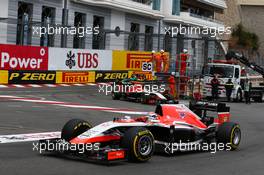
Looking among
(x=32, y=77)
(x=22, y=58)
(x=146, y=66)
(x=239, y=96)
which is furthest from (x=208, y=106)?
(x=146, y=66)

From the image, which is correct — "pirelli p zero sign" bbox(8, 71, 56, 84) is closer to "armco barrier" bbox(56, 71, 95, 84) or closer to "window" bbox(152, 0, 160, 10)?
"armco barrier" bbox(56, 71, 95, 84)

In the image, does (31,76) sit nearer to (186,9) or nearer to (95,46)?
(95,46)

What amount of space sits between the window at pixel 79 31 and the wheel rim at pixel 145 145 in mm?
23004

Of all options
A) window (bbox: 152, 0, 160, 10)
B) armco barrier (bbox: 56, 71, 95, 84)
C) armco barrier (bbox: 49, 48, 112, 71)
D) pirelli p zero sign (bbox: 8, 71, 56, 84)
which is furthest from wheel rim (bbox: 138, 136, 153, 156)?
window (bbox: 152, 0, 160, 10)

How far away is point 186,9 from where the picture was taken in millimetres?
63438

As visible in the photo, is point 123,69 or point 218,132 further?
point 123,69

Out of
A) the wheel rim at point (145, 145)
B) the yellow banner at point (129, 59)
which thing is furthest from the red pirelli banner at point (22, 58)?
the wheel rim at point (145, 145)

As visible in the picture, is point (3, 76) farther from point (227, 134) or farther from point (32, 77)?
point (227, 134)

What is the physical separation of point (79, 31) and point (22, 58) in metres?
8.31

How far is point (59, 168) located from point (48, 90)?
17.8 metres

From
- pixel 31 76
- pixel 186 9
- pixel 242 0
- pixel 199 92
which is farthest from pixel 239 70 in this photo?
pixel 242 0

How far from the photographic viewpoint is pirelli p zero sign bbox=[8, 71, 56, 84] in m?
26.1

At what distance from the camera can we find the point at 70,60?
96.1 ft

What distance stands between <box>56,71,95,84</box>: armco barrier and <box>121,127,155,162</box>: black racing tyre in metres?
18.9
